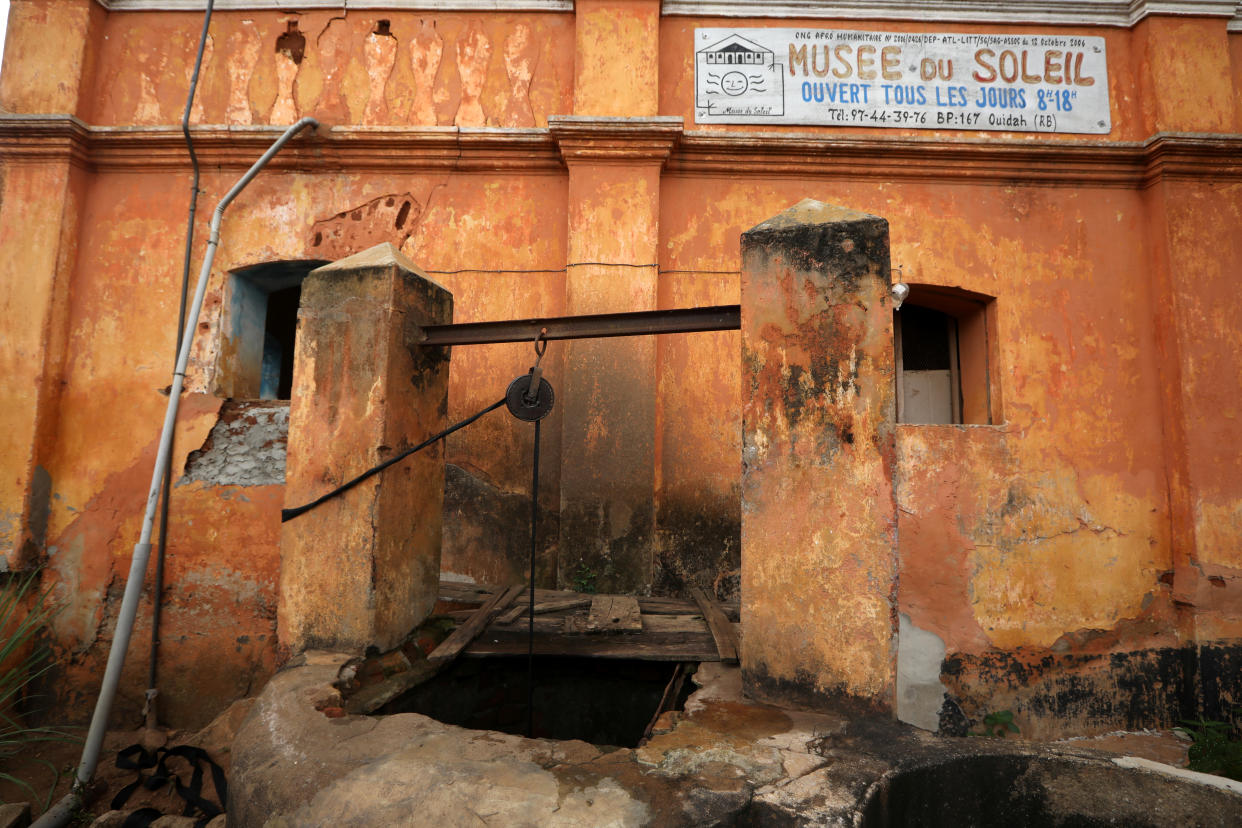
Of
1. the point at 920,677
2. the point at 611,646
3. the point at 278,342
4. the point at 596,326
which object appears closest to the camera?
the point at 596,326

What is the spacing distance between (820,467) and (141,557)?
15.4ft

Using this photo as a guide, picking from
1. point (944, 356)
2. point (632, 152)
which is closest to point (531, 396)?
point (632, 152)

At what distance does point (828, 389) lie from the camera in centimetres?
285

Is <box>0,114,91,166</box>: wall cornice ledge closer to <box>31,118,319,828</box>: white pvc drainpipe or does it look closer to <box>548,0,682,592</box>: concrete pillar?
<box>31,118,319,828</box>: white pvc drainpipe

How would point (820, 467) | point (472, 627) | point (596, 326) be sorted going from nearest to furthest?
point (820, 467) < point (596, 326) < point (472, 627)

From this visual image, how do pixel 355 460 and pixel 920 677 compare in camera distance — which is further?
pixel 920 677

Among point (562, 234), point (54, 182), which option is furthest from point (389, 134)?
point (54, 182)

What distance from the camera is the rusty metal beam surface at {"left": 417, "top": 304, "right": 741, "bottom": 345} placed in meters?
3.14

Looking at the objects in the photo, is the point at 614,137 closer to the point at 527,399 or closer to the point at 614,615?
the point at 527,399

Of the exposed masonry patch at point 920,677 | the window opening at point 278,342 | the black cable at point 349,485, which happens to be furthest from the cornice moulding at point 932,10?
the exposed masonry patch at point 920,677

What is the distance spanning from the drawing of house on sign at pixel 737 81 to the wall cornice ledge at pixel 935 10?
302mm

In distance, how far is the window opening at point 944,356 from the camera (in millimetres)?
5320

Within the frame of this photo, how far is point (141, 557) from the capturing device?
464 cm

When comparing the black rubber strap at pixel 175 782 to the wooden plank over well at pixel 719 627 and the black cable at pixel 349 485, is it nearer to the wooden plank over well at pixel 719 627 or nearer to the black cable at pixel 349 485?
the black cable at pixel 349 485
